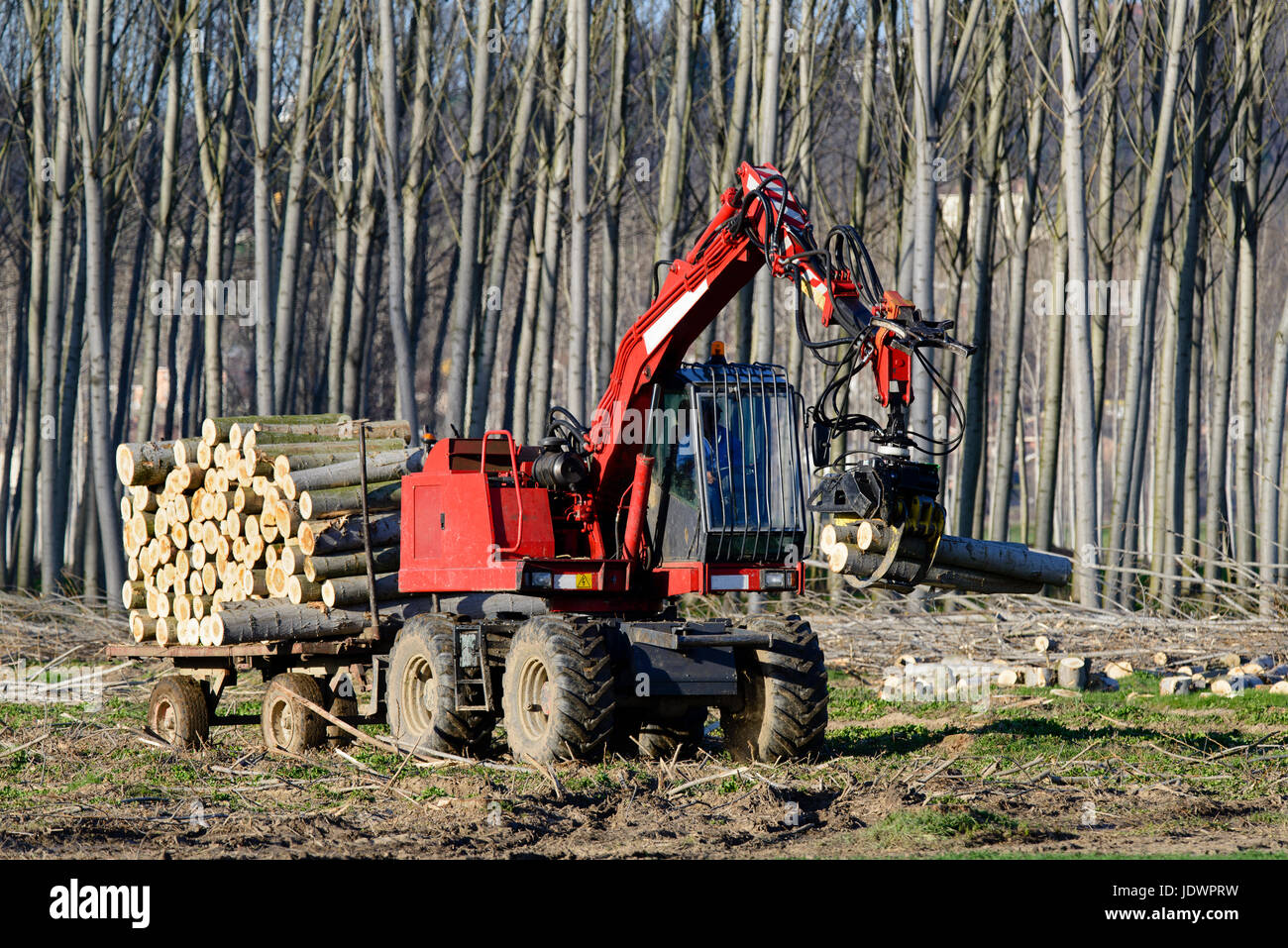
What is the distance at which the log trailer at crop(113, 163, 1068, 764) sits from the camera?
880cm

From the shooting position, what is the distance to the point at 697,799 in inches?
334

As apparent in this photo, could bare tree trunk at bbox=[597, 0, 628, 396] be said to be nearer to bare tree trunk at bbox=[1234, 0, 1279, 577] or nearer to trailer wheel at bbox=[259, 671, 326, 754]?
bare tree trunk at bbox=[1234, 0, 1279, 577]

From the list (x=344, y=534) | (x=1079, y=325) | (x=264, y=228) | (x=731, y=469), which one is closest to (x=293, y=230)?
(x=264, y=228)

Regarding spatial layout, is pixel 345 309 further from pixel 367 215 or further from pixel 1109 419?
pixel 1109 419

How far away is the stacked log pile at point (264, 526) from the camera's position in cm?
1167

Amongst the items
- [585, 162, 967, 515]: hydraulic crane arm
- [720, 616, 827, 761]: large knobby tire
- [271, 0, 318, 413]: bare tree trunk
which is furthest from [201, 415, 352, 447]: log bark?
[271, 0, 318, 413]: bare tree trunk

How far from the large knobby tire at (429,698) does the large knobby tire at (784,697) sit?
191 cm

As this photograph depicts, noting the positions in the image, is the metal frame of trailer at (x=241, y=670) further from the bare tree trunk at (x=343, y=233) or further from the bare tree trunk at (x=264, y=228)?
the bare tree trunk at (x=343, y=233)

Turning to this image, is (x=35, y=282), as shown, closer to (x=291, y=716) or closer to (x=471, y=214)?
(x=471, y=214)

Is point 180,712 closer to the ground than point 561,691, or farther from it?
closer to the ground

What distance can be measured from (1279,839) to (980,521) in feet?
54.6

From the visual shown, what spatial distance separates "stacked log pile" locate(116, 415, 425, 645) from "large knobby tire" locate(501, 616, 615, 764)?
2.41m

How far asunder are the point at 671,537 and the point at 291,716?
11.5 ft

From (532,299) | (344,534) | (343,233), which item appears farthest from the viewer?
(532,299)
